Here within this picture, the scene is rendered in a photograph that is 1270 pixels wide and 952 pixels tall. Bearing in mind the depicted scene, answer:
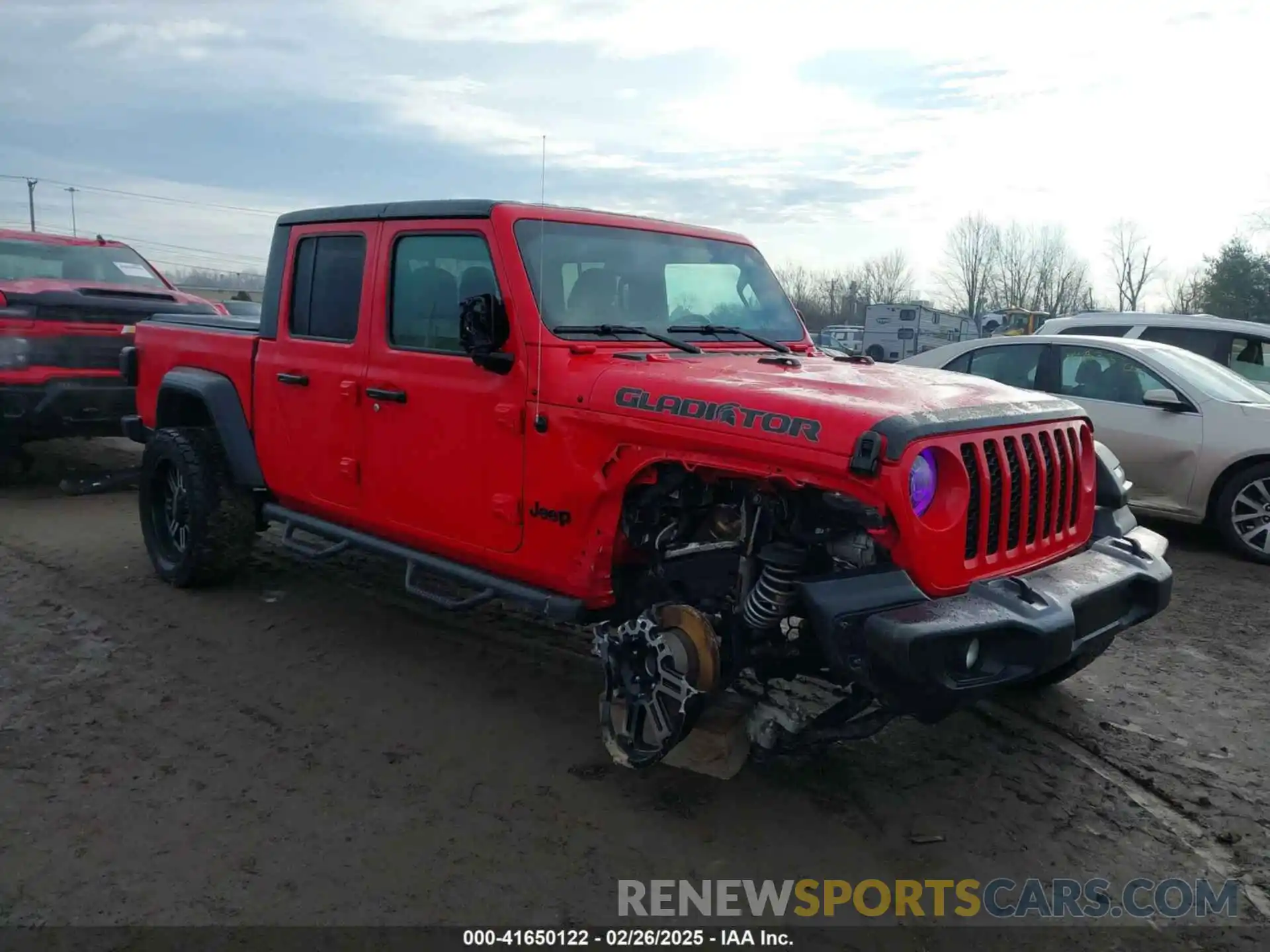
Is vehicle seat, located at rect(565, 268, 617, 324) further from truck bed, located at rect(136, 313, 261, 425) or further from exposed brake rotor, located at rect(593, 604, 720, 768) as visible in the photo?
truck bed, located at rect(136, 313, 261, 425)

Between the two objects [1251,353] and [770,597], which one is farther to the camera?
[1251,353]

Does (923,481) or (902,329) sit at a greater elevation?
(902,329)

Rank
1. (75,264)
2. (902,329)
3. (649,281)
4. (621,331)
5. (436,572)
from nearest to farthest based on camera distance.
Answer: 1. (621,331)
2. (436,572)
3. (649,281)
4. (75,264)
5. (902,329)

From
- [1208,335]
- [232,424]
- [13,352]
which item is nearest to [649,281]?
[232,424]

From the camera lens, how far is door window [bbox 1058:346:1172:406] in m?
7.36

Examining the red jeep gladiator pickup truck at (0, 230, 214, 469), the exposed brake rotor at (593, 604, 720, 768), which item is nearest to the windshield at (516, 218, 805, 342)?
the exposed brake rotor at (593, 604, 720, 768)

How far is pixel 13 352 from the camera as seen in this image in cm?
748

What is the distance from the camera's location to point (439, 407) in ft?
13.6

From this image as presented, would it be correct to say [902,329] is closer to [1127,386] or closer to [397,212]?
[1127,386]

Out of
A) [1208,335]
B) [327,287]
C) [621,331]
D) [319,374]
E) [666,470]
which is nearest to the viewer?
[666,470]

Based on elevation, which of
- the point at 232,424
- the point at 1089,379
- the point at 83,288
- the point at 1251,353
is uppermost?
the point at 1251,353

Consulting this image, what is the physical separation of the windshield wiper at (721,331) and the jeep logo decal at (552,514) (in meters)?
0.99

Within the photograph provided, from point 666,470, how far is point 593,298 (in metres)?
0.98

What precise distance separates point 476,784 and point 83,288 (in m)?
6.33
